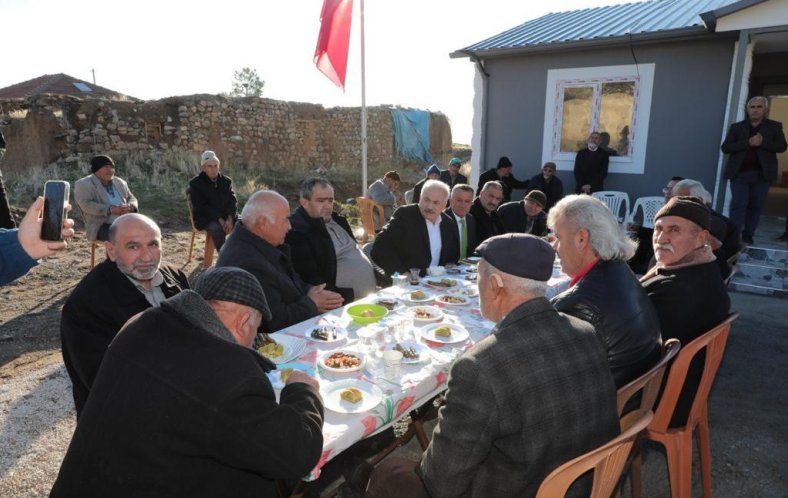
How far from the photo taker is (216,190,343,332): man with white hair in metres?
3.11

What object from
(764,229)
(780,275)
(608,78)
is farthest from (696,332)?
(764,229)

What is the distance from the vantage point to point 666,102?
762cm

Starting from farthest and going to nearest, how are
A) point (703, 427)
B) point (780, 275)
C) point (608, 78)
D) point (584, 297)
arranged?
point (608, 78)
point (780, 275)
point (703, 427)
point (584, 297)

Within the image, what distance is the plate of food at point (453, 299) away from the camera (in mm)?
3148

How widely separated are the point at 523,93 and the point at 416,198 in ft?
9.63

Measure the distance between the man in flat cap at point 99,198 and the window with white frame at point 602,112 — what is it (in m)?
7.12

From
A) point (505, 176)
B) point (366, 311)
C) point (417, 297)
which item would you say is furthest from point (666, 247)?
point (505, 176)

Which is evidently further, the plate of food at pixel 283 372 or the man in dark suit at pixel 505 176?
the man in dark suit at pixel 505 176

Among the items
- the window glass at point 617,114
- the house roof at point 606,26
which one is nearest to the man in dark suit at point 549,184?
the window glass at point 617,114

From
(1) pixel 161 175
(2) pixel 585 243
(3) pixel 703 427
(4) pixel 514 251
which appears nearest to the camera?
(4) pixel 514 251

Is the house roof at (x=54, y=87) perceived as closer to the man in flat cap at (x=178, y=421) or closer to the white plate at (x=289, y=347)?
the white plate at (x=289, y=347)

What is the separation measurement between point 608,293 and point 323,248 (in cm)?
260

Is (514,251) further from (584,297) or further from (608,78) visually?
(608,78)

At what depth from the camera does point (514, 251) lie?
5.57ft
